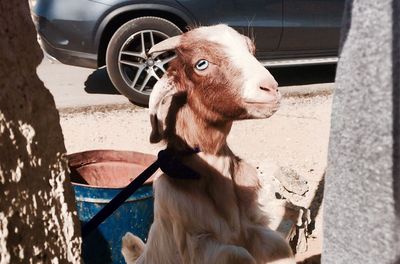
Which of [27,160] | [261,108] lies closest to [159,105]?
[261,108]

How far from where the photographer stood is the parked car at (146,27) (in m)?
6.56

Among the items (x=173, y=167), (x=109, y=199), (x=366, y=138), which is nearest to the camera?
(x=366, y=138)

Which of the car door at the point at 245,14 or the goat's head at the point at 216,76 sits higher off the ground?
the goat's head at the point at 216,76

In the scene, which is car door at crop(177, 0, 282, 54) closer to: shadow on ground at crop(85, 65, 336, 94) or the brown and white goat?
shadow on ground at crop(85, 65, 336, 94)

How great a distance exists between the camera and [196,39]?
2.58 metres

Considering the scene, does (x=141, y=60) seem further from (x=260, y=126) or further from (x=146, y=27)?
(x=260, y=126)

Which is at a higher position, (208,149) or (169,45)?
(169,45)

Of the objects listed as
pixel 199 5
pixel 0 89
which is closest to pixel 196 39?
pixel 0 89

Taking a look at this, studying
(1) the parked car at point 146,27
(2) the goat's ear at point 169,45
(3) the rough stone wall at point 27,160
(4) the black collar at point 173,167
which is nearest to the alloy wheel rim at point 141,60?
(1) the parked car at point 146,27

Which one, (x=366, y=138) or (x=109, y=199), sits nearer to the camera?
(x=366, y=138)

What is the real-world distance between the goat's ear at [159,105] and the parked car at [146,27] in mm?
3878

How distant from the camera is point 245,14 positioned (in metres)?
6.67

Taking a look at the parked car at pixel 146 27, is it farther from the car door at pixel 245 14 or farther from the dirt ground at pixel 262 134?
the dirt ground at pixel 262 134

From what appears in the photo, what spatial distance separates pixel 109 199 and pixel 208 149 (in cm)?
77
